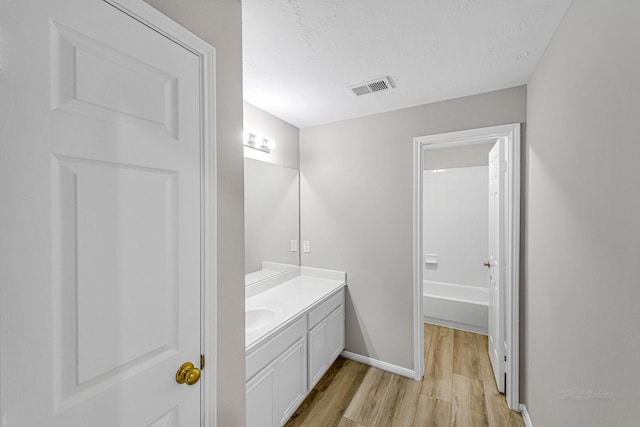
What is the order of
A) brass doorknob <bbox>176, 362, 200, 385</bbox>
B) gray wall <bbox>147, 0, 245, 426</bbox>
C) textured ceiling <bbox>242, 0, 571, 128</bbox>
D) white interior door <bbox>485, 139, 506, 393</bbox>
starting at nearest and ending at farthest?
brass doorknob <bbox>176, 362, 200, 385</bbox>, gray wall <bbox>147, 0, 245, 426</bbox>, textured ceiling <bbox>242, 0, 571, 128</bbox>, white interior door <bbox>485, 139, 506, 393</bbox>

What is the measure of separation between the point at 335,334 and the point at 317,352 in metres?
0.34

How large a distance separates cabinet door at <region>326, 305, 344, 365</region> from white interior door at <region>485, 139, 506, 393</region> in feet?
4.23

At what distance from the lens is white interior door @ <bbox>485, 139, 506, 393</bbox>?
207 centimetres

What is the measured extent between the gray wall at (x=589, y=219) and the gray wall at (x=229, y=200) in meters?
1.32

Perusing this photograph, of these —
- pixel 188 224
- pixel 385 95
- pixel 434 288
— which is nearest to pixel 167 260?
pixel 188 224

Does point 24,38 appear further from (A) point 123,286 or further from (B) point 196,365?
(B) point 196,365

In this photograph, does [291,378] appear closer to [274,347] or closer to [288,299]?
[274,347]

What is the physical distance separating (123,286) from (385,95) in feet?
6.68

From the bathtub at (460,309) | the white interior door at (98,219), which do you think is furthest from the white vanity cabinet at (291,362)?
the bathtub at (460,309)

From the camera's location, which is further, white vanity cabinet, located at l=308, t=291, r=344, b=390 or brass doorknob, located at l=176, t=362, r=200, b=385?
white vanity cabinet, located at l=308, t=291, r=344, b=390

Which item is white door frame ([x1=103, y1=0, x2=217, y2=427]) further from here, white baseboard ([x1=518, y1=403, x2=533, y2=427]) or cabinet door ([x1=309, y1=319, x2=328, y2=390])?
white baseboard ([x1=518, y1=403, x2=533, y2=427])

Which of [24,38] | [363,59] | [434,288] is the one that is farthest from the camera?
[434,288]

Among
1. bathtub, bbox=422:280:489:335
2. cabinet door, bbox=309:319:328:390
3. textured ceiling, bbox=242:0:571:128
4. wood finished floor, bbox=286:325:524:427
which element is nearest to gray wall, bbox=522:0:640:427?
textured ceiling, bbox=242:0:571:128

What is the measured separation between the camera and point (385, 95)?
82.1 inches
